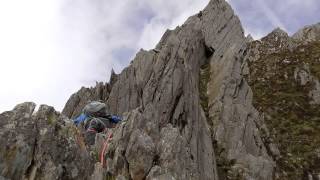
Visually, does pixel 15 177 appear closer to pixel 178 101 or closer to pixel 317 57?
pixel 178 101

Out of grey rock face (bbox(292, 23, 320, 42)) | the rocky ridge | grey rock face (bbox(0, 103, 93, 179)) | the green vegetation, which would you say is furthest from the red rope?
grey rock face (bbox(292, 23, 320, 42))

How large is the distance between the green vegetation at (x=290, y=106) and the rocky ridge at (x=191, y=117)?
0.18 metres

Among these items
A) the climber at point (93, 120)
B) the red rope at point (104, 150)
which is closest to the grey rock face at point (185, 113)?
the red rope at point (104, 150)

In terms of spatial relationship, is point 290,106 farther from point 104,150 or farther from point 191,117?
point 104,150

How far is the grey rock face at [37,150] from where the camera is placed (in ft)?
48.6

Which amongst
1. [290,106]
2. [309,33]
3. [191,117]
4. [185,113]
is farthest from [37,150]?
[309,33]

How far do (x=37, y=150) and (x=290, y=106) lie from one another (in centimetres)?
5790

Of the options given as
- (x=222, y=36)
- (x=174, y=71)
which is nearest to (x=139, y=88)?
(x=174, y=71)

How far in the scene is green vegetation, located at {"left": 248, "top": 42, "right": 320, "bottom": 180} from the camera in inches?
2132

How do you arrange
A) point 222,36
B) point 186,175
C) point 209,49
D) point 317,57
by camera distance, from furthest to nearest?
1. point 317,57
2. point 222,36
3. point 209,49
4. point 186,175

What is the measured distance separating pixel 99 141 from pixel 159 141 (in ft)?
14.3

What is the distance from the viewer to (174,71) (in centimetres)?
4866

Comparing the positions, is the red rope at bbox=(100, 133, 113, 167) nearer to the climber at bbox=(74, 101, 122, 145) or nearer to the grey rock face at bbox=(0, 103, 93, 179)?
the climber at bbox=(74, 101, 122, 145)

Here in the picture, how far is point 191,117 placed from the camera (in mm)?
43781
